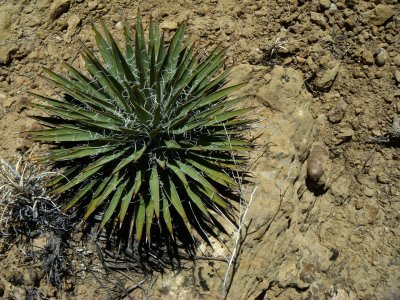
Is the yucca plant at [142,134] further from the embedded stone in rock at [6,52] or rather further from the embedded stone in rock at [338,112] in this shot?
the embedded stone in rock at [338,112]

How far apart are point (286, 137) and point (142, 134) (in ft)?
5.15

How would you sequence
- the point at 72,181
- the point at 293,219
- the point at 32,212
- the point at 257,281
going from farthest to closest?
the point at 293,219, the point at 257,281, the point at 32,212, the point at 72,181

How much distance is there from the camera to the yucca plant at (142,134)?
3.73 meters

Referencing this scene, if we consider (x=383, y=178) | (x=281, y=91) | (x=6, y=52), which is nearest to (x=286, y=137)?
(x=281, y=91)

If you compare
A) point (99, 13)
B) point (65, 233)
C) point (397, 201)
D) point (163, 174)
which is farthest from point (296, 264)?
point (99, 13)

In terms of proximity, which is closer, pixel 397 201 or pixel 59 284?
pixel 59 284

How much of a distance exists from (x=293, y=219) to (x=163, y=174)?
1.66m

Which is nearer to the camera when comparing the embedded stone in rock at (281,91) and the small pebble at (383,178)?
the embedded stone in rock at (281,91)

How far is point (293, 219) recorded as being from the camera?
194 inches

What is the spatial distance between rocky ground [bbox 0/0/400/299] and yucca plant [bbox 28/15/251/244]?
0.62 meters

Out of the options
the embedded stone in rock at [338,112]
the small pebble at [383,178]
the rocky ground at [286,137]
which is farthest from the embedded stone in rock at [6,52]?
the small pebble at [383,178]

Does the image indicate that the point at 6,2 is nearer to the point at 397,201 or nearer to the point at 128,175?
the point at 128,175

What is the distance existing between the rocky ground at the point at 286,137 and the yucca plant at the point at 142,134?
618 millimetres

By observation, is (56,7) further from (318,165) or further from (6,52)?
(318,165)
